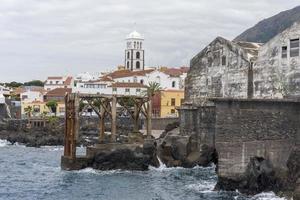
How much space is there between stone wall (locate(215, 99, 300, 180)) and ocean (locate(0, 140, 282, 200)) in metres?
2.02

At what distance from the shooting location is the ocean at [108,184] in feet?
108

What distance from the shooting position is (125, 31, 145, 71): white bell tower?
480 feet

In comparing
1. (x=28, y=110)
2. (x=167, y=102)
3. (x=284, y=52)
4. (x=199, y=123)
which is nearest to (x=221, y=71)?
(x=199, y=123)

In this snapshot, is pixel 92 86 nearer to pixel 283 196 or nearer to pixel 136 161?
pixel 136 161

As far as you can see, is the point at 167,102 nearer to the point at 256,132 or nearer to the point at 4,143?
the point at 4,143

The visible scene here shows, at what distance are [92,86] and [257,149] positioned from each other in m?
81.9

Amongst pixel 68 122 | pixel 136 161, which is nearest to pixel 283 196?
pixel 136 161

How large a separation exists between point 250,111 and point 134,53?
113m

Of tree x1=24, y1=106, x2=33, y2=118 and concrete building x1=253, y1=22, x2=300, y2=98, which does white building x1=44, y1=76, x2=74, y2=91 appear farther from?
concrete building x1=253, y1=22, x2=300, y2=98

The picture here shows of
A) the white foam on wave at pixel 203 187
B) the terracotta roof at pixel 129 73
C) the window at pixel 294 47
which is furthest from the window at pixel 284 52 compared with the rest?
the terracotta roof at pixel 129 73

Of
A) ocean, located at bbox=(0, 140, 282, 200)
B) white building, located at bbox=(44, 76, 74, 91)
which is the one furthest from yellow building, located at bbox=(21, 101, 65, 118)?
ocean, located at bbox=(0, 140, 282, 200)

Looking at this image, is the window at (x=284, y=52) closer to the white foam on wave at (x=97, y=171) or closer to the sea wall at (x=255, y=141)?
the sea wall at (x=255, y=141)

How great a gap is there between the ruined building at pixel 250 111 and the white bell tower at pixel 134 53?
9609cm

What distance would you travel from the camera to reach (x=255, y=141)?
33469mm
